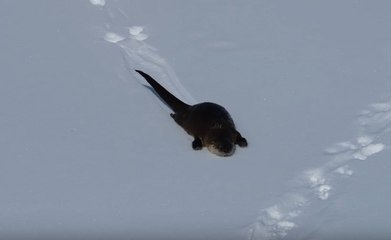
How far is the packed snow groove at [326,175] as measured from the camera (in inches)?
169

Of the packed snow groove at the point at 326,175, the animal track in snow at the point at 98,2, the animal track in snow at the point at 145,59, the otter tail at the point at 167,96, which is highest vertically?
the animal track in snow at the point at 98,2

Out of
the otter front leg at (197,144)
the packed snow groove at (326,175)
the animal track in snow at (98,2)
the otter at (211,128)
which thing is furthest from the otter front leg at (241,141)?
the animal track in snow at (98,2)

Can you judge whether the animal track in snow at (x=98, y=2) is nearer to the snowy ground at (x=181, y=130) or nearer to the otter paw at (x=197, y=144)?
the snowy ground at (x=181, y=130)

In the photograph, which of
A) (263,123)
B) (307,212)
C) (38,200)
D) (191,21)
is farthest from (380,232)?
(191,21)

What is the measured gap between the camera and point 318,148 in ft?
17.0

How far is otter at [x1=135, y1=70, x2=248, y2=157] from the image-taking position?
506 cm

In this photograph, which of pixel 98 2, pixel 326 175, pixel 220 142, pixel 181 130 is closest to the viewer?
pixel 326 175

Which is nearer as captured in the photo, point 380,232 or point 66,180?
point 380,232

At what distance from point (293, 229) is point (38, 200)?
4.77ft

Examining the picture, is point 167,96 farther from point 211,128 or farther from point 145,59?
point 145,59

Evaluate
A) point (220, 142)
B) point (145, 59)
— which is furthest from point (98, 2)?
point (220, 142)

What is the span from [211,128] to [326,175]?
2.73 ft

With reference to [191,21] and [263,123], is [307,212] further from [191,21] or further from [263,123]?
[191,21]

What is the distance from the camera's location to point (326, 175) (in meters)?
4.86
